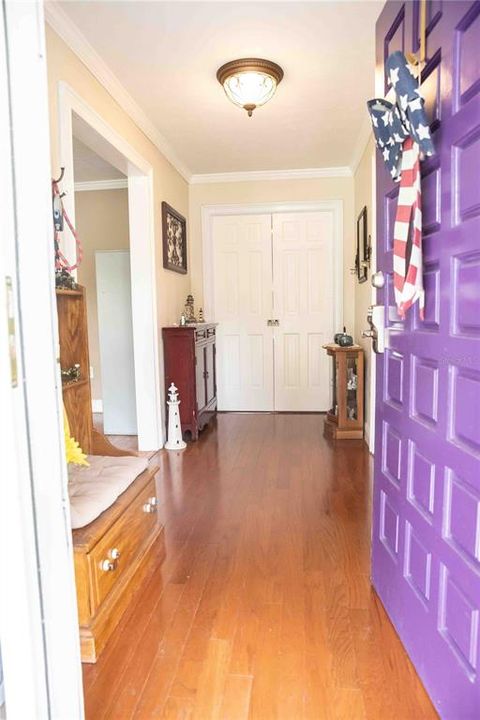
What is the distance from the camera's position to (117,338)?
4.16 metres

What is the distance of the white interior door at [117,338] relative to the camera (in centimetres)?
410

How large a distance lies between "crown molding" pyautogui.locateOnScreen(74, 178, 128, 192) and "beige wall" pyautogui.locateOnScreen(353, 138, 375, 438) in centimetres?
236

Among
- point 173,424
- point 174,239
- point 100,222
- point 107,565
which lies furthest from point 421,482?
point 100,222

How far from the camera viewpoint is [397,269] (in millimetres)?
1312

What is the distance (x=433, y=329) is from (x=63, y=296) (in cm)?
154

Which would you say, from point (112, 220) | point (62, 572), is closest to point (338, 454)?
point (62, 572)

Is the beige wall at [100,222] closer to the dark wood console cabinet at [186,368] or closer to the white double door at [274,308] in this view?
the white double door at [274,308]

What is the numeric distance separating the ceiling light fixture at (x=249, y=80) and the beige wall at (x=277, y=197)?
1997 millimetres

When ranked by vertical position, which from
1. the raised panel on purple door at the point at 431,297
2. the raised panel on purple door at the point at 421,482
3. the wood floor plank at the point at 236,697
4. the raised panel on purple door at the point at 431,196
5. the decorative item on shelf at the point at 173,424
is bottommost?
the wood floor plank at the point at 236,697

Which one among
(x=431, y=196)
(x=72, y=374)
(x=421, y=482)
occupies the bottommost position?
(x=421, y=482)

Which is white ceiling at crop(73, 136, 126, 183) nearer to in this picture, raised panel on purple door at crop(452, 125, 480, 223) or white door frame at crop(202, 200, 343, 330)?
white door frame at crop(202, 200, 343, 330)

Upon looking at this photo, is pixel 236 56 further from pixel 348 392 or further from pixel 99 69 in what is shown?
pixel 348 392

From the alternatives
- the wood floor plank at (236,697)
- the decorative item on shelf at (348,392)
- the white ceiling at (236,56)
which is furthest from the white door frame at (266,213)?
the wood floor plank at (236,697)

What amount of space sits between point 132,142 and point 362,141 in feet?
6.12
